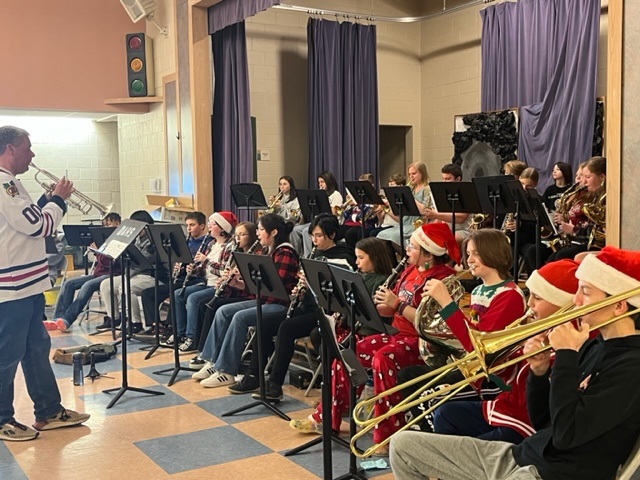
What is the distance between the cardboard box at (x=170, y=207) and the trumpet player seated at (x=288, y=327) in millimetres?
3724

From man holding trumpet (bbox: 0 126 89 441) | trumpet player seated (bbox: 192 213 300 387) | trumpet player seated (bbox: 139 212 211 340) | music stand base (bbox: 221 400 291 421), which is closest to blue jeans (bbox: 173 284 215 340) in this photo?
trumpet player seated (bbox: 139 212 211 340)

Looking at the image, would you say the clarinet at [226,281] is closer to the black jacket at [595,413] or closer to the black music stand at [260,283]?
the black music stand at [260,283]

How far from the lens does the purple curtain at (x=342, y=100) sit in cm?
977

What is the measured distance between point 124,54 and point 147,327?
4313mm

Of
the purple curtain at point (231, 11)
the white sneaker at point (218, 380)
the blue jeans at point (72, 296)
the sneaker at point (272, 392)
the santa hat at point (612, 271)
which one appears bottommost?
the white sneaker at point (218, 380)

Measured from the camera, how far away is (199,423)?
13.7 feet

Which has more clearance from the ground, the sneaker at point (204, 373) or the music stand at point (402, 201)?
the music stand at point (402, 201)

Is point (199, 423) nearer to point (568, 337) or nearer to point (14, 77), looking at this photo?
point (568, 337)

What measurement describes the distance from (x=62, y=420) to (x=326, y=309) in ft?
5.51

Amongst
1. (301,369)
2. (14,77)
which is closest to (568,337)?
(301,369)

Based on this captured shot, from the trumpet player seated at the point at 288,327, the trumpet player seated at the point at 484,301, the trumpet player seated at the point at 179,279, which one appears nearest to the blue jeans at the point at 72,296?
the trumpet player seated at the point at 179,279

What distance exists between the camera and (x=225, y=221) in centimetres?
586

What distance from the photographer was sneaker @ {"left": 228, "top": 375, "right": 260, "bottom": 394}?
4.76 metres

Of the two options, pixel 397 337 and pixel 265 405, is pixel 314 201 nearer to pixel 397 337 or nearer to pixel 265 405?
pixel 265 405
